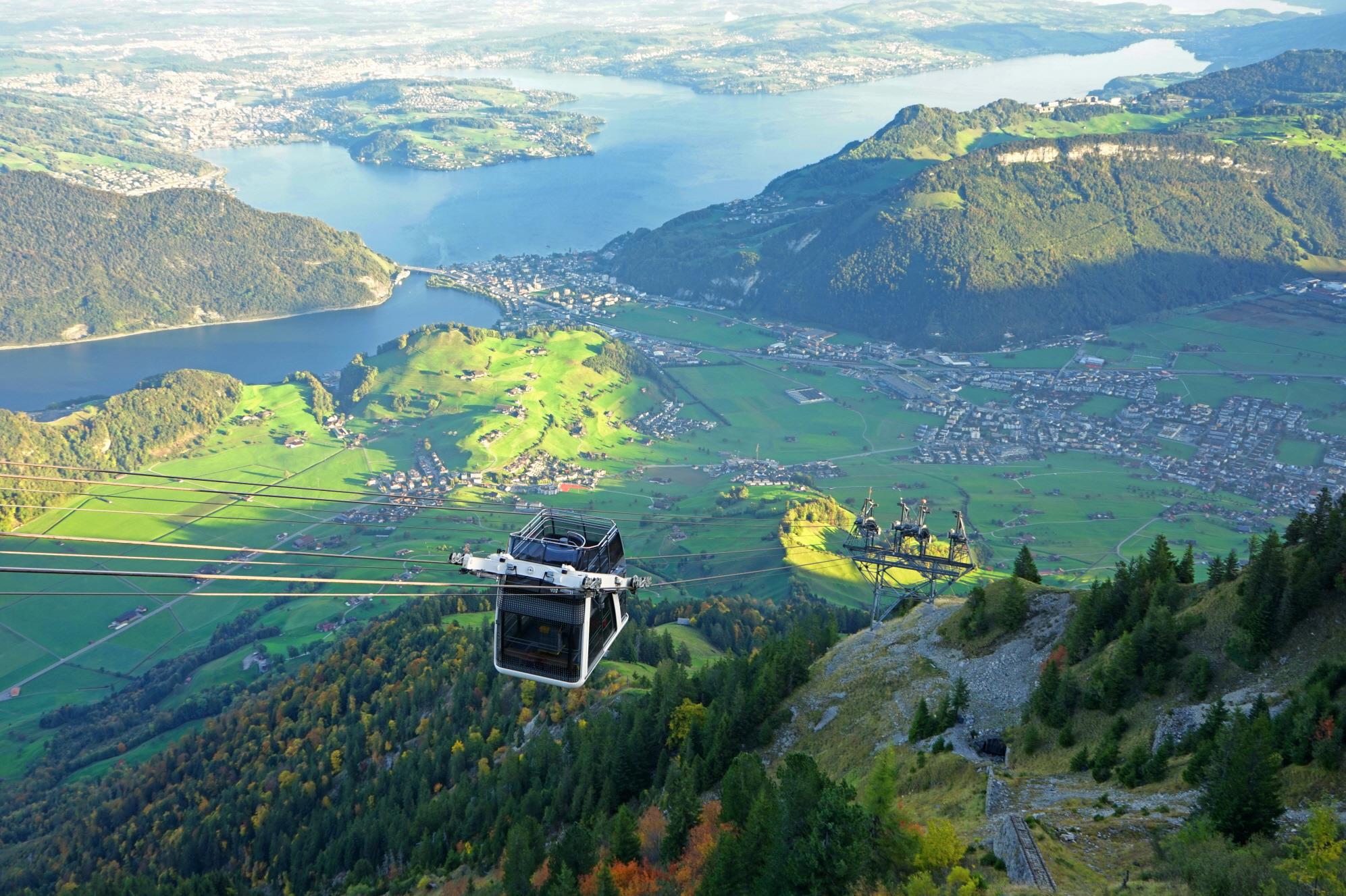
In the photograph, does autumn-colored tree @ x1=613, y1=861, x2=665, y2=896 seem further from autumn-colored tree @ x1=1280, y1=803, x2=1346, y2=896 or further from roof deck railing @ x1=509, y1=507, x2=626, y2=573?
autumn-colored tree @ x1=1280, y1=803, x2=1346, y2=896

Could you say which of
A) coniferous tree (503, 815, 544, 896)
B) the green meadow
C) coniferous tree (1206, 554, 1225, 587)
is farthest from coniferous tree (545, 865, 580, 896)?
the green meadow

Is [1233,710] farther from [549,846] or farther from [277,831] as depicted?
[277,831]

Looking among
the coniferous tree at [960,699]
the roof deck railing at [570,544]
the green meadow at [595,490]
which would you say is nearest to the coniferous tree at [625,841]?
the roof deck railing at [570,544]

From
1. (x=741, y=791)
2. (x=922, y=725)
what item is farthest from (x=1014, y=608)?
(x=741, y=791)

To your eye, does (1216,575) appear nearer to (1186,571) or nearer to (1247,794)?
(1186,571)

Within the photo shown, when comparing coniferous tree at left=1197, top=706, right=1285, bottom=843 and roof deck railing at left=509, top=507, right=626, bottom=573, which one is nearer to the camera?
coniferous tree at left=1197, top=706, right=1285, bottom=843

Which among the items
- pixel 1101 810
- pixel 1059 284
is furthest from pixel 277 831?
pixel 1059 284

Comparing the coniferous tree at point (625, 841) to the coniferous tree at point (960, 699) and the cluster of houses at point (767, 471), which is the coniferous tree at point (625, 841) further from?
the cluster of houses at point (767, 471)
